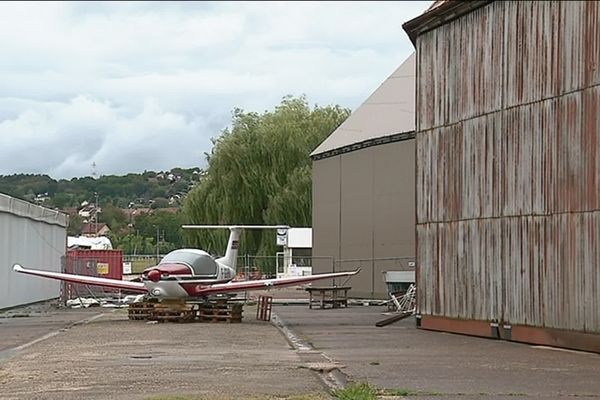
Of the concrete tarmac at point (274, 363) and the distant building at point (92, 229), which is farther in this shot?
the distant building at point (92, 229)

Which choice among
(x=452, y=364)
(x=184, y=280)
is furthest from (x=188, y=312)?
(x=452, y=364)

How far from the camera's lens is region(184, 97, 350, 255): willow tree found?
61.9 m

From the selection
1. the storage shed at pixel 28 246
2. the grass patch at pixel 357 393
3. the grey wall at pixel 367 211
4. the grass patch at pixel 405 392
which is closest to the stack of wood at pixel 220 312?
the storage shed at pixel 28 246

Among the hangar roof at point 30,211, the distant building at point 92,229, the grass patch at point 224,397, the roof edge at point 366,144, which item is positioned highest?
the roof edge at point 366,144

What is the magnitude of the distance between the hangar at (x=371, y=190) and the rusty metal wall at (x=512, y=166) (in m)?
16.6

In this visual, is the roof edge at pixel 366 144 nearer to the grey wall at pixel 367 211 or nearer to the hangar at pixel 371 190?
the hangar at pixel 371 190

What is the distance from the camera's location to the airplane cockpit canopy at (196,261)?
30375 millimetres

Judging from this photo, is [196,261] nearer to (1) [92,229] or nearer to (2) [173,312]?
(2) [173,312]

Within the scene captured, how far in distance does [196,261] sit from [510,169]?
12564 millimetres

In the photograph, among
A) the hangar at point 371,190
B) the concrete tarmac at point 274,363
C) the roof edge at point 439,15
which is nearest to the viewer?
the concrete tarmac at point 274,363

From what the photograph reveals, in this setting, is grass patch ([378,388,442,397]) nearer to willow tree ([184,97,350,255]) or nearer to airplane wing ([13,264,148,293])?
airplane wing ([13,264,148,293])

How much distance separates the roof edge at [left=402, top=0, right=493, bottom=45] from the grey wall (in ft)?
52.2

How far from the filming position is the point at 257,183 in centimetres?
6297

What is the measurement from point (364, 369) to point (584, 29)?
746 cm
